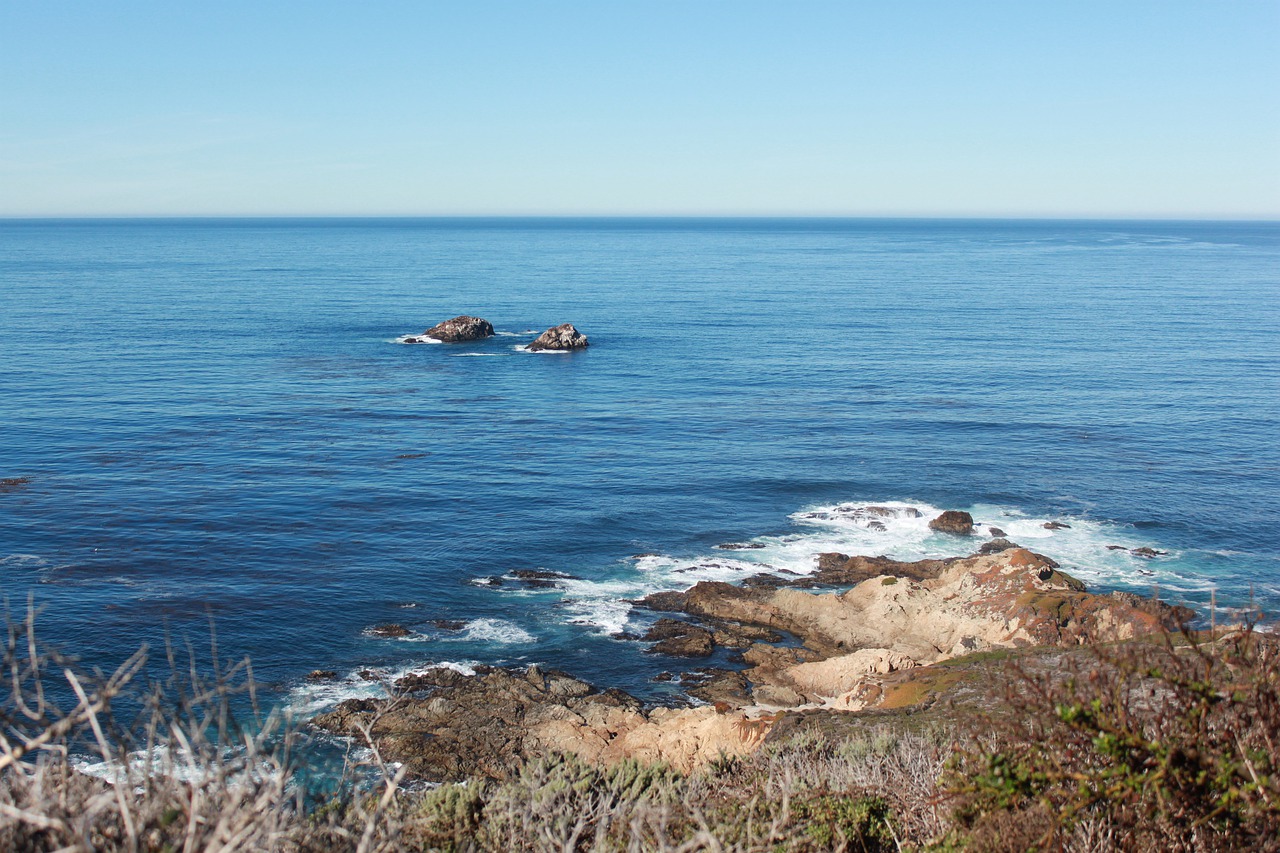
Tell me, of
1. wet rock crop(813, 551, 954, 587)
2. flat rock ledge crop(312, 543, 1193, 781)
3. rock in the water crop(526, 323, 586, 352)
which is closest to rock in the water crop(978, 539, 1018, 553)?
flat rock ledge crop(312, 543, 1193, 781)

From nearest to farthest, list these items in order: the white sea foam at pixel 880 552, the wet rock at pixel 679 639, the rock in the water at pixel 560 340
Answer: the wet rock at pixel 679 639 < the white sea foam at pixel 880 552 < the rock in the water at pixel 560 340

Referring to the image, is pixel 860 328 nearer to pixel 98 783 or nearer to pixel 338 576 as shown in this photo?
pixel 338 576

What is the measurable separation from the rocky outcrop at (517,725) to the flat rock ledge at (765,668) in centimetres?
6

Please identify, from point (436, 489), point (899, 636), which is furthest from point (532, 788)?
point (436, 489)

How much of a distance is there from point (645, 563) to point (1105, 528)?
22283 millimetres

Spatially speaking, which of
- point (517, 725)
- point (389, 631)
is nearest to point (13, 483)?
point (389, 631)

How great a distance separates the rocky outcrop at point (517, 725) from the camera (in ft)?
85.1

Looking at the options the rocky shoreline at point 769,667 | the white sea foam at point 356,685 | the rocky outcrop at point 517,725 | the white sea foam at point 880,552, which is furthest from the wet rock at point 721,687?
the white sea foam at point 356,685

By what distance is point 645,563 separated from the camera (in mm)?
42875

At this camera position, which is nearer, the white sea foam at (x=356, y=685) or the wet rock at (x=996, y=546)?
the white sea foam at (x=356, y=685)

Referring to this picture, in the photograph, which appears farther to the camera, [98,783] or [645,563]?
[645,563]

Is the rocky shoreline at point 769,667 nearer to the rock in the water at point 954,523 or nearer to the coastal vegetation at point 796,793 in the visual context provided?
the rock in the water at point 954,523

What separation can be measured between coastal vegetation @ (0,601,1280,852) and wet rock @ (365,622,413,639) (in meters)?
19.6

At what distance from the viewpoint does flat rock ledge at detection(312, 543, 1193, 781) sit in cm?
2720
